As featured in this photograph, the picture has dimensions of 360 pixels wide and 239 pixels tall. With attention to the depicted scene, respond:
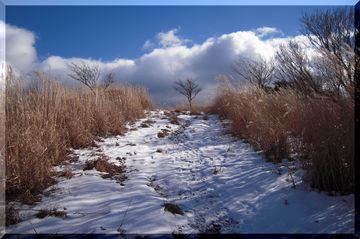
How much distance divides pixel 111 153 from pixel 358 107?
12.9ft

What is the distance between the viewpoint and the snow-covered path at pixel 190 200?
3.29 metres

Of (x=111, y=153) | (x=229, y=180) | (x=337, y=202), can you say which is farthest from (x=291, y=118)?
(x=111, y=153)

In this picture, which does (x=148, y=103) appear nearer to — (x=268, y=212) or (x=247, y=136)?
(x=247, y=136)

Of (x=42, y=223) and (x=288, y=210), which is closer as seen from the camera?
(x=42, y=223)

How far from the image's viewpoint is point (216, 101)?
13.1 m

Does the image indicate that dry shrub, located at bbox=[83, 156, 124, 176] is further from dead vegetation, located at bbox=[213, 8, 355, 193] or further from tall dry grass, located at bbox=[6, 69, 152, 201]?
dead vegetation, located at bbox=[213, 8, 355, 193]

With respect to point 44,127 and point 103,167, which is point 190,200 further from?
point 44,127

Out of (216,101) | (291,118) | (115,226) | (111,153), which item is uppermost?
(216,101)

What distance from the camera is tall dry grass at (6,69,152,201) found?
394cm

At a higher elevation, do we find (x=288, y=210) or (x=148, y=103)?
(x=148, y=103)

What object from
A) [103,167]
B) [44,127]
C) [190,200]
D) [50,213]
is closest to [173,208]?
[190,200]

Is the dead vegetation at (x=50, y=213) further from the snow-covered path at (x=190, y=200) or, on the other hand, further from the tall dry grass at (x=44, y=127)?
the tall dry grass at (x=44, y=127)

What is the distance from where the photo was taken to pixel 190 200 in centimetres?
403

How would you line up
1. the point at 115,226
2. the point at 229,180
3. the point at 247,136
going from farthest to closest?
the point at 247,136
the point at 229,180
the point at 115,226
